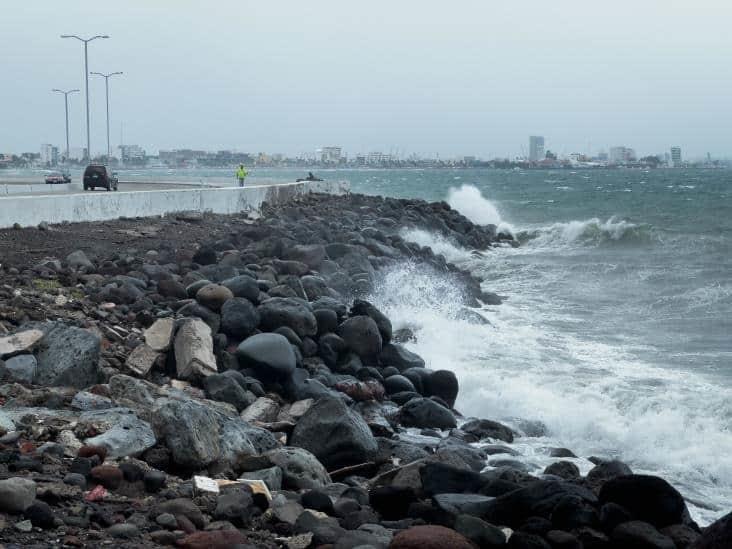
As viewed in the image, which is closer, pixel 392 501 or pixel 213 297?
pixel 392 501

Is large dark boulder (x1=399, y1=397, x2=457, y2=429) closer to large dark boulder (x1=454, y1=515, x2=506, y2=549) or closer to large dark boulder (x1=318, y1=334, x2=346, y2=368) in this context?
large dark boulder (x1=318, y1=334, x2=346, y2=368)

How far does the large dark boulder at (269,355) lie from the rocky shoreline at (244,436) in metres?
0.02

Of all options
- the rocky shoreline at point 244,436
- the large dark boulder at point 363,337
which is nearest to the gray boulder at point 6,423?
the rocky shoreline at point 244,436

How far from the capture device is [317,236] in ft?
71.6

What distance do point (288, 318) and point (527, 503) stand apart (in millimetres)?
5749

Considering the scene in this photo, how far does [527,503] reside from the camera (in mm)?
5723

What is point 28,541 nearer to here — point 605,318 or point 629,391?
point 629,391

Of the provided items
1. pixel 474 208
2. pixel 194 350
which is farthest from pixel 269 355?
pixel 474 208

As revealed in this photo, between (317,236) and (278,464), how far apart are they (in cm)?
1551

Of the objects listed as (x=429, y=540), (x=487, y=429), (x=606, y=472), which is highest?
(x=429, y=540)

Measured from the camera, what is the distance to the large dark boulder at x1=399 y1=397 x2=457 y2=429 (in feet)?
31.3

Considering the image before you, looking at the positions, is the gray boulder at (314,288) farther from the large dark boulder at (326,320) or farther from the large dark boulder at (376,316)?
the large dark boulder at (326,320)

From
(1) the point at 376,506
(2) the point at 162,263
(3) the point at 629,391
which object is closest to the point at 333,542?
(1) the point at 376,506

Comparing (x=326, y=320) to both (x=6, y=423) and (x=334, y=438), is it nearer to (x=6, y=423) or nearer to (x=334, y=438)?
(x=334, y=438)
